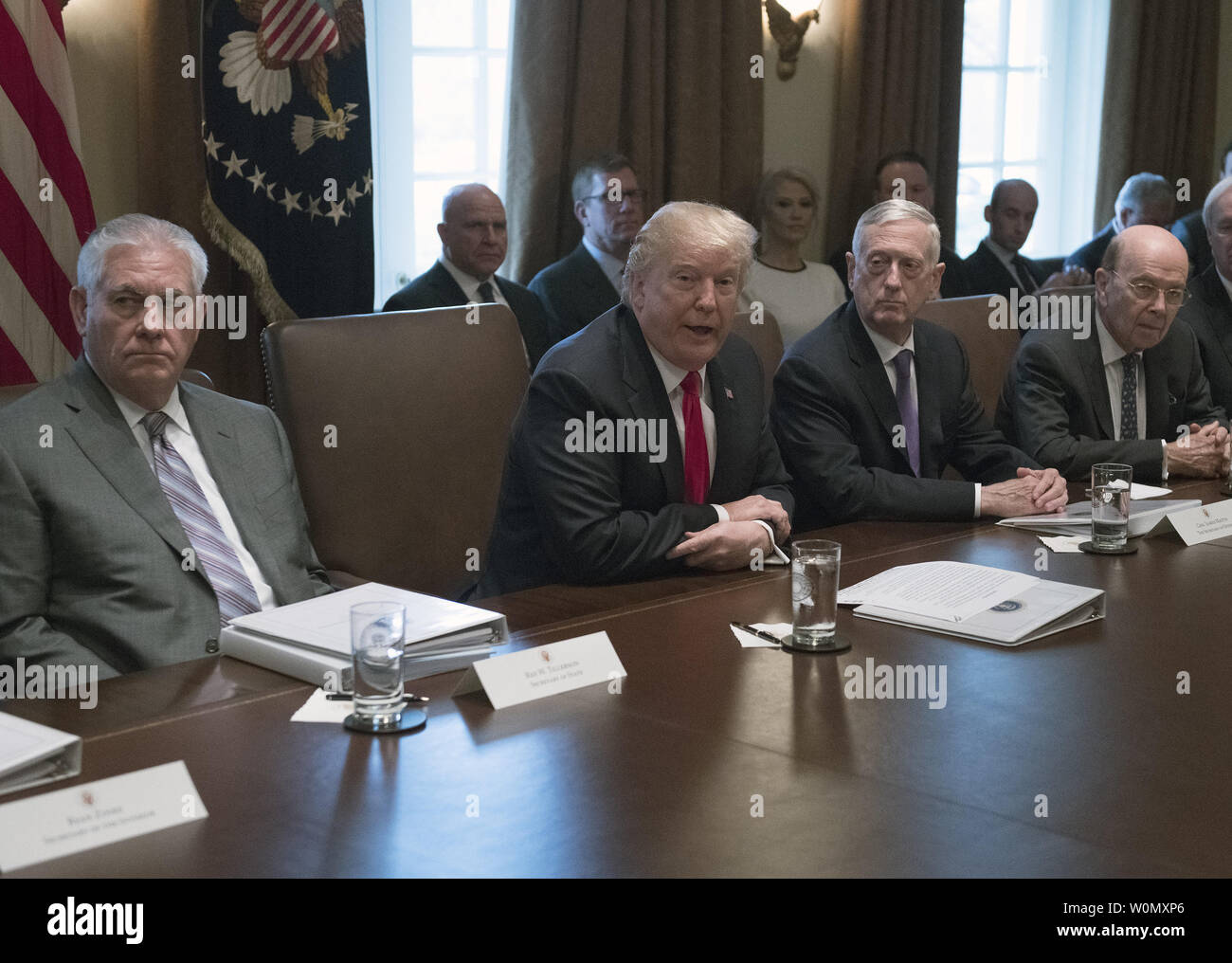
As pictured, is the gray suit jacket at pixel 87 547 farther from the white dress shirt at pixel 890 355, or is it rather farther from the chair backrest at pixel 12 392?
the white dress shirt at pixel 890 355

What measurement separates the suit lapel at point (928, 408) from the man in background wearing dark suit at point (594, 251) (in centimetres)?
154

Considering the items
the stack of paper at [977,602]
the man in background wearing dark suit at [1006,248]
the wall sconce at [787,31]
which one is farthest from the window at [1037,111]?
the stack of paper at [977,602]

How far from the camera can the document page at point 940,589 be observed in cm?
200

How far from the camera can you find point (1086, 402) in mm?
3439

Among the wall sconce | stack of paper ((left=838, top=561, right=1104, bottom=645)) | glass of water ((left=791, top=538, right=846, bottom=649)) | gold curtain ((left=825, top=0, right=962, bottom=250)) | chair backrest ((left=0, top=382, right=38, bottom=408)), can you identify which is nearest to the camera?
glass of water ((left=791, top=538, right=846, bottom=649))

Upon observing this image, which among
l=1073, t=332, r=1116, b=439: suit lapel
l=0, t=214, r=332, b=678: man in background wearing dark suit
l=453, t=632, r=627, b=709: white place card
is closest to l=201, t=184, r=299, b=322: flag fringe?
l=0, t=214, r=332, b=678: man in background wearing dark suit

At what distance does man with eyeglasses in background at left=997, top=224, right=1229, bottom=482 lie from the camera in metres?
3.28

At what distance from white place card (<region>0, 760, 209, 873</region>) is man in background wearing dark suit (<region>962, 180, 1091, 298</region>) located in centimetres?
508

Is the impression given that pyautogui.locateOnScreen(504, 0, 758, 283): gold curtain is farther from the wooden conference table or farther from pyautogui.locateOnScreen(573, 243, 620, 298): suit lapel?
the wooden conference table

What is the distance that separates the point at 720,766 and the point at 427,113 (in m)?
3.94

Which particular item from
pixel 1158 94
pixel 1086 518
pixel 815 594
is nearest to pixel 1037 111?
pixel 1158 94

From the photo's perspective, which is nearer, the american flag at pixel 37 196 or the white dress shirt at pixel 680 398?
the white dress shirt at pixel 680 398

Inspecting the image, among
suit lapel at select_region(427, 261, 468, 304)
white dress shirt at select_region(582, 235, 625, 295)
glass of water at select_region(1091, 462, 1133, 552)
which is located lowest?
glass of water at select_region(1091, 462, 1133, 552)
